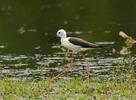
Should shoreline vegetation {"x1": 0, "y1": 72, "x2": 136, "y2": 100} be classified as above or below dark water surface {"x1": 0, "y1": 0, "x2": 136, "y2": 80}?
below

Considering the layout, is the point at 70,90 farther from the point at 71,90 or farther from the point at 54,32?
the point at 54,32

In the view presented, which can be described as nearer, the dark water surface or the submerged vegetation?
the submerged vegetation

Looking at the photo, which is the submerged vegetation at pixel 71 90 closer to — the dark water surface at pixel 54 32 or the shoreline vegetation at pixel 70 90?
the shoreline vegetation at pixel 70 90

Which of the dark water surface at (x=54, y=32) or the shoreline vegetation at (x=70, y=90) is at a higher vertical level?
the dark water surface at (x=54, y=32)

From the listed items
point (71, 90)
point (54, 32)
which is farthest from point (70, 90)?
point (54, 32)

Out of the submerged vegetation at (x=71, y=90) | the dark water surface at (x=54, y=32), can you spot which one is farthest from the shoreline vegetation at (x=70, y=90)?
the dark water surface at (x=54, y=32)

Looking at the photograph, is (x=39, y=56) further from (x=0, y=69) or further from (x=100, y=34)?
(x=100, y=34)

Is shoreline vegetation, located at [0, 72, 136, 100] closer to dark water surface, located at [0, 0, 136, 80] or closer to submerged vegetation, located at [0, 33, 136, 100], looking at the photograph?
submerged vegetation, located at [0, 33, 136, 100]

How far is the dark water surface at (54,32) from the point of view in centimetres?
1304

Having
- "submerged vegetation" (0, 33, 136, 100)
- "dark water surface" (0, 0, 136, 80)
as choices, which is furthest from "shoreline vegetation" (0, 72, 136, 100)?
"dark water surface" (0, 0, 136, 80)

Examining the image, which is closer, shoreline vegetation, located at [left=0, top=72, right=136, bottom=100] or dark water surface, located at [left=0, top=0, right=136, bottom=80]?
shoreline vegetation, located at [left=0, top=72, right=136, bottom=100]

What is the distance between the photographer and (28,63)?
45.2 feet

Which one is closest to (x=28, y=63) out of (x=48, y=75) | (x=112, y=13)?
(x=48, y=75)

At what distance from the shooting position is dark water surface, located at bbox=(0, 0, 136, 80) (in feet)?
42.8
